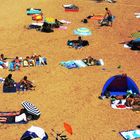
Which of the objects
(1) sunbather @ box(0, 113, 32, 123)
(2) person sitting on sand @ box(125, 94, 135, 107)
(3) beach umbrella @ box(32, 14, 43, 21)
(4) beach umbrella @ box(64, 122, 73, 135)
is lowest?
(4) beach umbrella @ box(64, 122, 73, 135)

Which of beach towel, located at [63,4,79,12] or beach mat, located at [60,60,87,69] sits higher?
beach towel, located at [63,4,79,12]

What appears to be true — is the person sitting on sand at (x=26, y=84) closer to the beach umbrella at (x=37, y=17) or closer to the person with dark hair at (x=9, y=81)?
the person with dark hair at (x=9, y=81)

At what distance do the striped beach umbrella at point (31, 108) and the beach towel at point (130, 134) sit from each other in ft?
13.1

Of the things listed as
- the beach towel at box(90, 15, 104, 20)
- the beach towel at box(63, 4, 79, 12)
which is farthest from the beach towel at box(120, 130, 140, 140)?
the beach towel at box(63, 4, 79, 12)

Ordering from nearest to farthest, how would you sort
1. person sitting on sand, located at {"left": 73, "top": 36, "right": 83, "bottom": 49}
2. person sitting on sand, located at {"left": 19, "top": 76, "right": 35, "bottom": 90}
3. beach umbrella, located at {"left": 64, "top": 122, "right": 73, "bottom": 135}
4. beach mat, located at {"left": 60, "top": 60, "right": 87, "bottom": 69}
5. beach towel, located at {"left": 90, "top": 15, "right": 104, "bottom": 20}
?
beach umbrella, located at {"left": 64, "top": 122, "right": 73, "bottom": 135} → person sitting on sand, located at {"left": 19, "top": 76, "right": 35, "bottom": 90} → beach mat, located at {"left": 60, "top": 60, "right": 87, "bottom": 69} → person sitting on sand, located at {"left": 73, "top": 36, "right": 83, "bottom": 49} → beach towel, located at {"left": 90, "top": 15, "right": 104, "bottom": 20}

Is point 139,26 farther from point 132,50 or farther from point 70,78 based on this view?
point 70,78

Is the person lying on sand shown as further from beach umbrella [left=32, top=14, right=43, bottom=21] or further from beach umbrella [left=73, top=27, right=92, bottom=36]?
beach umbrella [left=32, top=14, right=43, bottom=21]

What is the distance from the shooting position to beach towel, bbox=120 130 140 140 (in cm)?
1759

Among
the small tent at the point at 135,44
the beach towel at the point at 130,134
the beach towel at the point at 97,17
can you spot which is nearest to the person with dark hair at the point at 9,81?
the beach towel at the point at 130,134

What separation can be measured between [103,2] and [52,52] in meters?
15.2

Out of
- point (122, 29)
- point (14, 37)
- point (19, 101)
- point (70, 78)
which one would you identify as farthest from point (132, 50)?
point (19, 101)

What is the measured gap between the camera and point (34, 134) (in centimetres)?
1648

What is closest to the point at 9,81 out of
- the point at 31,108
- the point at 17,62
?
the point at 31,108

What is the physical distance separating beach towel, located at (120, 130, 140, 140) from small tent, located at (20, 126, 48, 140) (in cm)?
347
